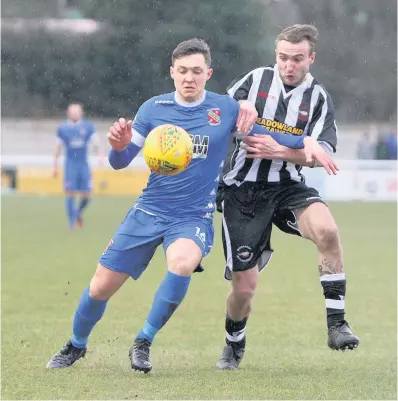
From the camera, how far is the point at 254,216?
7262mm

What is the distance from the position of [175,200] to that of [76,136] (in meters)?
12.7

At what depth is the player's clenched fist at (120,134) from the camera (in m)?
6.35

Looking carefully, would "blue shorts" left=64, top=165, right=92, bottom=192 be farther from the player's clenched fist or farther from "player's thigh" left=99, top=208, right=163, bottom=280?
the player's clenched fist

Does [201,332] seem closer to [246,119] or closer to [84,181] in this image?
[246,119]

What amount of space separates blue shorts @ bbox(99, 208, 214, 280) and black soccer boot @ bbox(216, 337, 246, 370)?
111cm

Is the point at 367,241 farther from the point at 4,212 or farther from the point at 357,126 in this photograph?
the point at 357,126

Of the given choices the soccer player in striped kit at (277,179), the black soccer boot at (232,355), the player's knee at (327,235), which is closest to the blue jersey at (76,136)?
the soccer player in striped kit at (277,179)

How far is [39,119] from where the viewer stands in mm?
30625

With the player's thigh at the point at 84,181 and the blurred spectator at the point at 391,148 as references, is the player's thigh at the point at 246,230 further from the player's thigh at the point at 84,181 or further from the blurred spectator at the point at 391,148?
the blurred spectator at the point at 391,148

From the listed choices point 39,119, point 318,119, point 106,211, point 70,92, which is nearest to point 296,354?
point 318,119

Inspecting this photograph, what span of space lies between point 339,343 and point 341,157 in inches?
1083

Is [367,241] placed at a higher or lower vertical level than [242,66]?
lower

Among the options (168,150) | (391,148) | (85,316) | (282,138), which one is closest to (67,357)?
(85,316)

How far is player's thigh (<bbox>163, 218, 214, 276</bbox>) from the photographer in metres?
6.45
